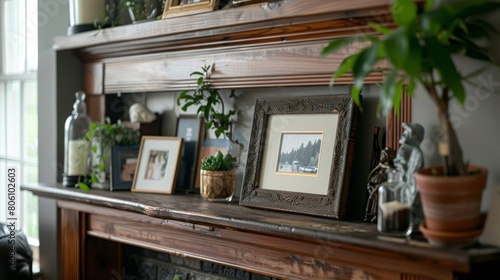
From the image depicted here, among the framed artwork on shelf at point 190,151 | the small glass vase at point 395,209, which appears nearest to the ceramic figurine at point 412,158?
the small glass vase at point 395,209

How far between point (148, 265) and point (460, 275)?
1.42 meters

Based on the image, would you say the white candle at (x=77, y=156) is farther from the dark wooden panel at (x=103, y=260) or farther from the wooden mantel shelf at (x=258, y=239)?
the dark wooden panel at (x=103, y=260)

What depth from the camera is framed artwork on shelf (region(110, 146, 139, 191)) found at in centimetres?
257

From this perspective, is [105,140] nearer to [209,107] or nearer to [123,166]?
[123,166]

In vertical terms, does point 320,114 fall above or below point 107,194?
above

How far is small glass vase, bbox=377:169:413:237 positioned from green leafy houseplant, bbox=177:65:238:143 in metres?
0.79

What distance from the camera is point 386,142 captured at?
186 cm

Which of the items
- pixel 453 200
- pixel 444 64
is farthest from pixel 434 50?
pixel 453 200

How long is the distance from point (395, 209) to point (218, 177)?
73cm

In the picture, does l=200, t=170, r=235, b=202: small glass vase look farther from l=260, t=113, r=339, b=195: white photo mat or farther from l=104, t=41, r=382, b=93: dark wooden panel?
l=104, t=41, r=382, b=93: dark wooden panel

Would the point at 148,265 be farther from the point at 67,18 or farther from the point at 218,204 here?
the point at 67,18

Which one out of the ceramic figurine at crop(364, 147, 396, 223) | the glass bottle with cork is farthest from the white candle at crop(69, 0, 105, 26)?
the ceramic figurine at crop(364, 147, 396, 223)

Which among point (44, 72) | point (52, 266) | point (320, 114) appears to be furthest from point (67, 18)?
point (320, 114)

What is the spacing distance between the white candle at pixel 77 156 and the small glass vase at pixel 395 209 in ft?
4.65
